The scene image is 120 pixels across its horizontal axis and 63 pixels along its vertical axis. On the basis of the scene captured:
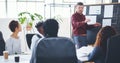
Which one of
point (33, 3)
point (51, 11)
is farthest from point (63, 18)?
point (33, 3)

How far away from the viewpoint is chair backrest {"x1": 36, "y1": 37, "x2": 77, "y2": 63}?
2109 mm

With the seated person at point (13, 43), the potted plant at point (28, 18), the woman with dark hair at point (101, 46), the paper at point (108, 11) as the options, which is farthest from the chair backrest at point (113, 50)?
the potted plant at point (28, 18)

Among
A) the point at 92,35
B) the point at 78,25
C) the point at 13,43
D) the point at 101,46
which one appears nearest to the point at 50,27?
the point at 101,46

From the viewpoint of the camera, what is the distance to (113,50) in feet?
8.64

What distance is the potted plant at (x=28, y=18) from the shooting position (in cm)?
539

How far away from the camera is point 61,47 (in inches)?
85.3

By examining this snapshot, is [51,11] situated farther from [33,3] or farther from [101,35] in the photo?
[101,35]

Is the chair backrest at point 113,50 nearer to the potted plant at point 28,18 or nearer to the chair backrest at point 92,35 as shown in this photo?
the chair backrest at point 92,35

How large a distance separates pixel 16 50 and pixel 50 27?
1.37m

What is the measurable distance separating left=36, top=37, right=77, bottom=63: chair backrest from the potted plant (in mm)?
3344

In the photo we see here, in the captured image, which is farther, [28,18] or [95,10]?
[28,18]

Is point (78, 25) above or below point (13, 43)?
above

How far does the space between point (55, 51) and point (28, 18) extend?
355 cm

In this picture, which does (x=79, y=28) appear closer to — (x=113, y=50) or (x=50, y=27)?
(x=113, y=50)
